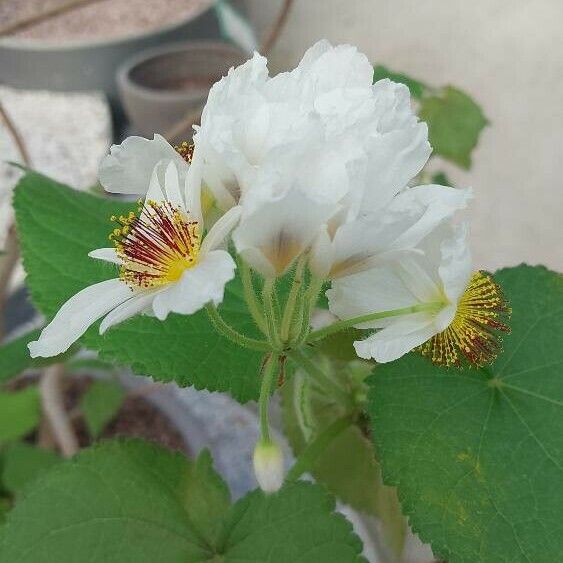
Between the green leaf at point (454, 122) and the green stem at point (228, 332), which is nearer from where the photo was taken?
the green stem at point (228, 332)

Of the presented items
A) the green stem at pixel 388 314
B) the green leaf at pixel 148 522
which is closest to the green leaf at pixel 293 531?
the green leaf at pixel 148 522

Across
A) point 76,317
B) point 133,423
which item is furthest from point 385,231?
point 133,423

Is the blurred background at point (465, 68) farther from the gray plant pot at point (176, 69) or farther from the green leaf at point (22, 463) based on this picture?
the green leaf at point (22, 463)

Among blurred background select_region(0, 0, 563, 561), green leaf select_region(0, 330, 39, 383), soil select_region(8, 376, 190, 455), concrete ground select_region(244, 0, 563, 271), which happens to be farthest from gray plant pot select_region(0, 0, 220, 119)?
green leaf select_region(0, 330, 39, 383)

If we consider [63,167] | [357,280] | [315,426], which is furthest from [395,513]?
[63,167]

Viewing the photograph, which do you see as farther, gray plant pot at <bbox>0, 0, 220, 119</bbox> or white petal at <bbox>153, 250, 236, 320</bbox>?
gray plant pot at <bbox>0, 0, 220, 119</bbox>

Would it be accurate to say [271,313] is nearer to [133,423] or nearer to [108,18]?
[133,423]

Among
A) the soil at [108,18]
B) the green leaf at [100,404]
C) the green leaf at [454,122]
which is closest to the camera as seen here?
the green leaf at [454,122]

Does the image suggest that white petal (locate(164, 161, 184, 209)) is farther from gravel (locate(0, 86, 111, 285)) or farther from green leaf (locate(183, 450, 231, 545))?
gravel (locate(0, 86, 111, 285))
